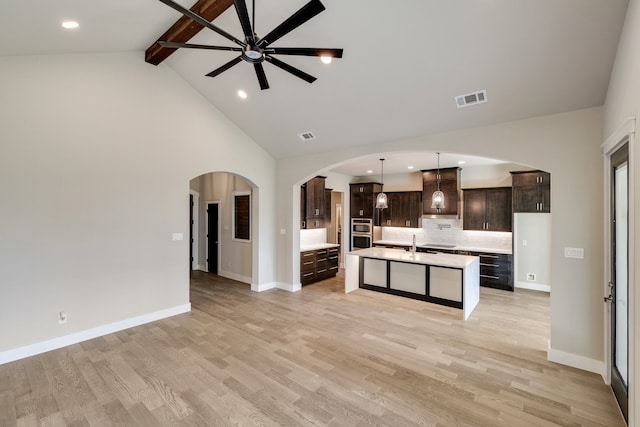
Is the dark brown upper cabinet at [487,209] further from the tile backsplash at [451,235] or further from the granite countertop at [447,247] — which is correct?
the granite countertop at [447,247]

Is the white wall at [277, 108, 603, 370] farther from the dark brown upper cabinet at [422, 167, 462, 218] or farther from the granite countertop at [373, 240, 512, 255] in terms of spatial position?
the dark brown upper cabinet at [422, 167, 462, 218]

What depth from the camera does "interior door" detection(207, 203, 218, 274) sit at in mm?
7770

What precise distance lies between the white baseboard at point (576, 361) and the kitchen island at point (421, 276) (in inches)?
51.6

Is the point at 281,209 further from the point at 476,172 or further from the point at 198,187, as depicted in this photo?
the point at 476,172

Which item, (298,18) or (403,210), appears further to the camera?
(403,210)

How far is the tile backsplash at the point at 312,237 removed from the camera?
756 centimetres

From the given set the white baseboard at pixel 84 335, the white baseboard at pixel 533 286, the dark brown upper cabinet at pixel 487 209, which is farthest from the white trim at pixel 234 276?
the white baseboard at pixel 533 286

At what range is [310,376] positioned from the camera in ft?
9.62

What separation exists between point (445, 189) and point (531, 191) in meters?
1.72

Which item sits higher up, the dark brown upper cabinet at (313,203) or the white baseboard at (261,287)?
the dark brown upper cabinet at (313,203)

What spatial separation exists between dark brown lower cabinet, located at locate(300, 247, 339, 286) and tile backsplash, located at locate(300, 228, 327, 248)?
613 millimetres

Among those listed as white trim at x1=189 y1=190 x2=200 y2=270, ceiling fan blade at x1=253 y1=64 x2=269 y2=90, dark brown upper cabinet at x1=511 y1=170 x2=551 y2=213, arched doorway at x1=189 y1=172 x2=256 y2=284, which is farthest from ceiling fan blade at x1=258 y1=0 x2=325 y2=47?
white trim at x1=189 y1=190 x2=200 y2=270

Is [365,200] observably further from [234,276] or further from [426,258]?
[234,276]

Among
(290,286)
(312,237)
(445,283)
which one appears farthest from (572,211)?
(312,237)
